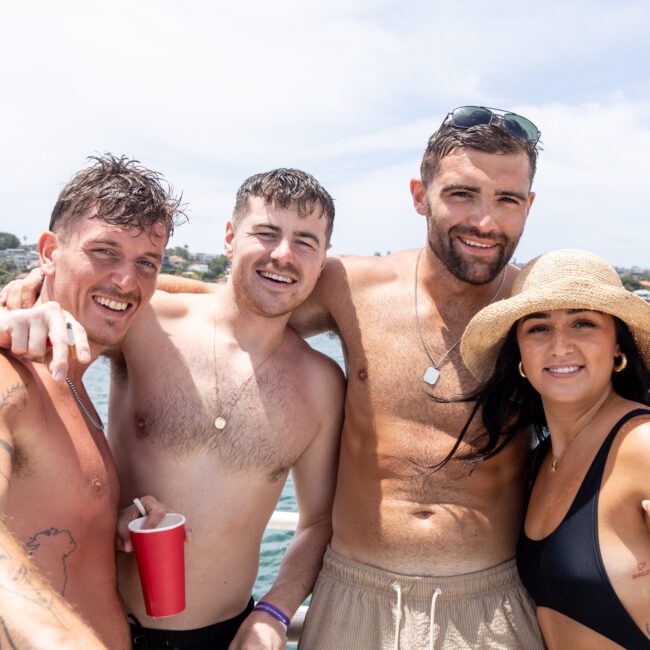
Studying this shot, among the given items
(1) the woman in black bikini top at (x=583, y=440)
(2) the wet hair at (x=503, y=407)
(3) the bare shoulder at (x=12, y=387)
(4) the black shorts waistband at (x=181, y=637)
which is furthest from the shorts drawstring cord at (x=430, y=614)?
(3) the bare shoulder at (x=12, y=387)

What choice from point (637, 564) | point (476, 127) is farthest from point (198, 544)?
point (476, 127)

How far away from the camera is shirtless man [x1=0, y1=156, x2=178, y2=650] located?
1.69m

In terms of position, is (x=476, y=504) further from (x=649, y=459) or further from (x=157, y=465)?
(x=157, y=465)

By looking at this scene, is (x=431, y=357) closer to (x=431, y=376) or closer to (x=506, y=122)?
(x=431, y=376)

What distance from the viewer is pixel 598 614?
1.94m

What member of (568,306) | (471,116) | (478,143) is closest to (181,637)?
(568,306)

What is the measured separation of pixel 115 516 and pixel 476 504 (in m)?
1.36

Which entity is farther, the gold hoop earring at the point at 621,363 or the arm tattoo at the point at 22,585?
the gold hoop earring at the point at 621,363

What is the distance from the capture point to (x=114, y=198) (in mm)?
2184

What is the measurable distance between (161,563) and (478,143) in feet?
6.37

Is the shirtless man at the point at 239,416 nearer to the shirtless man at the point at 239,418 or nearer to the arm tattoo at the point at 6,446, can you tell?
the shirtless man at the point at 239,418

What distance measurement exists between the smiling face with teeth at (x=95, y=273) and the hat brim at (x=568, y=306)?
4.06 ft

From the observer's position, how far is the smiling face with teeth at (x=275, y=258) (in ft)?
8.62

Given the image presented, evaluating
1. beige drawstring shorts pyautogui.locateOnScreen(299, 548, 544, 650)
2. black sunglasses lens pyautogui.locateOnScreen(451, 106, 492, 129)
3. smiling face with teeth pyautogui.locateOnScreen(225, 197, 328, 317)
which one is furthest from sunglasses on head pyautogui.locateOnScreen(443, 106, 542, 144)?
beige drawstring shorts pyautogui.locateOnScreen(299, 548, 544, 650)
